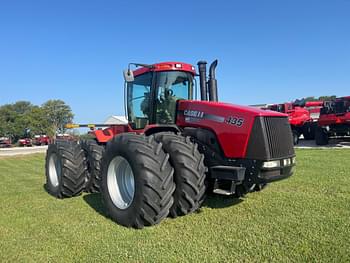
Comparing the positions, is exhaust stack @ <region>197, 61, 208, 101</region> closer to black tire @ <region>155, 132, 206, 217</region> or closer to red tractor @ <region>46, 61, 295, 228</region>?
red tractor @ <region>46, 61, 295, 228</region>

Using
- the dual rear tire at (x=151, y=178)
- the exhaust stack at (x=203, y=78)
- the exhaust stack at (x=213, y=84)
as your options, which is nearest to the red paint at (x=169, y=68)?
the exhaust stack at (x=203, y=78)

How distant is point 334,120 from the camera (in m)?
15.6

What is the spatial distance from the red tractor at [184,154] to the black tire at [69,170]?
1.46 m

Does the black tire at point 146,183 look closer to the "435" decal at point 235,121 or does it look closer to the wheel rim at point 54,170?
the "435" decal at point 235,121

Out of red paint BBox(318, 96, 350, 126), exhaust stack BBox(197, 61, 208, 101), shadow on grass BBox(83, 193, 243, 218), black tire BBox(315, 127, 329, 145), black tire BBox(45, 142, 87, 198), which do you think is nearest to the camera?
shadow on grass BBox(83, 193, 243, 218)

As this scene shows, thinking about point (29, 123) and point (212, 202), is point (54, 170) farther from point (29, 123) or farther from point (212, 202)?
point (29, 123)

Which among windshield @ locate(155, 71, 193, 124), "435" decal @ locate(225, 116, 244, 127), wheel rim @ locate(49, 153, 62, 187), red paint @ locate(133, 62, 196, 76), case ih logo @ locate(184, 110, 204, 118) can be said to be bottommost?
wheel rim @ locate(49, 153, 62, 187)

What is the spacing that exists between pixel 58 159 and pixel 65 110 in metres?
74.4

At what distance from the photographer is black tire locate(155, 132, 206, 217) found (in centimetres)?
421

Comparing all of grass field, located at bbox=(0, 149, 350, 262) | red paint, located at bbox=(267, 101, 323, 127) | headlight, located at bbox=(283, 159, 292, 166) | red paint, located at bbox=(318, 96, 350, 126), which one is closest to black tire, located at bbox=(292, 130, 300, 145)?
red paint, located at bbox=(267, 101, 323, 127)

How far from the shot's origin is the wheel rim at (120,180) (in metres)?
4.85

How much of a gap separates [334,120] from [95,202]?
1362 centimetres

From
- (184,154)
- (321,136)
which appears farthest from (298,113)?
(184,154)

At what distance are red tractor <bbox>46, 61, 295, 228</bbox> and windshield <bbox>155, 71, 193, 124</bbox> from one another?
0.02m
